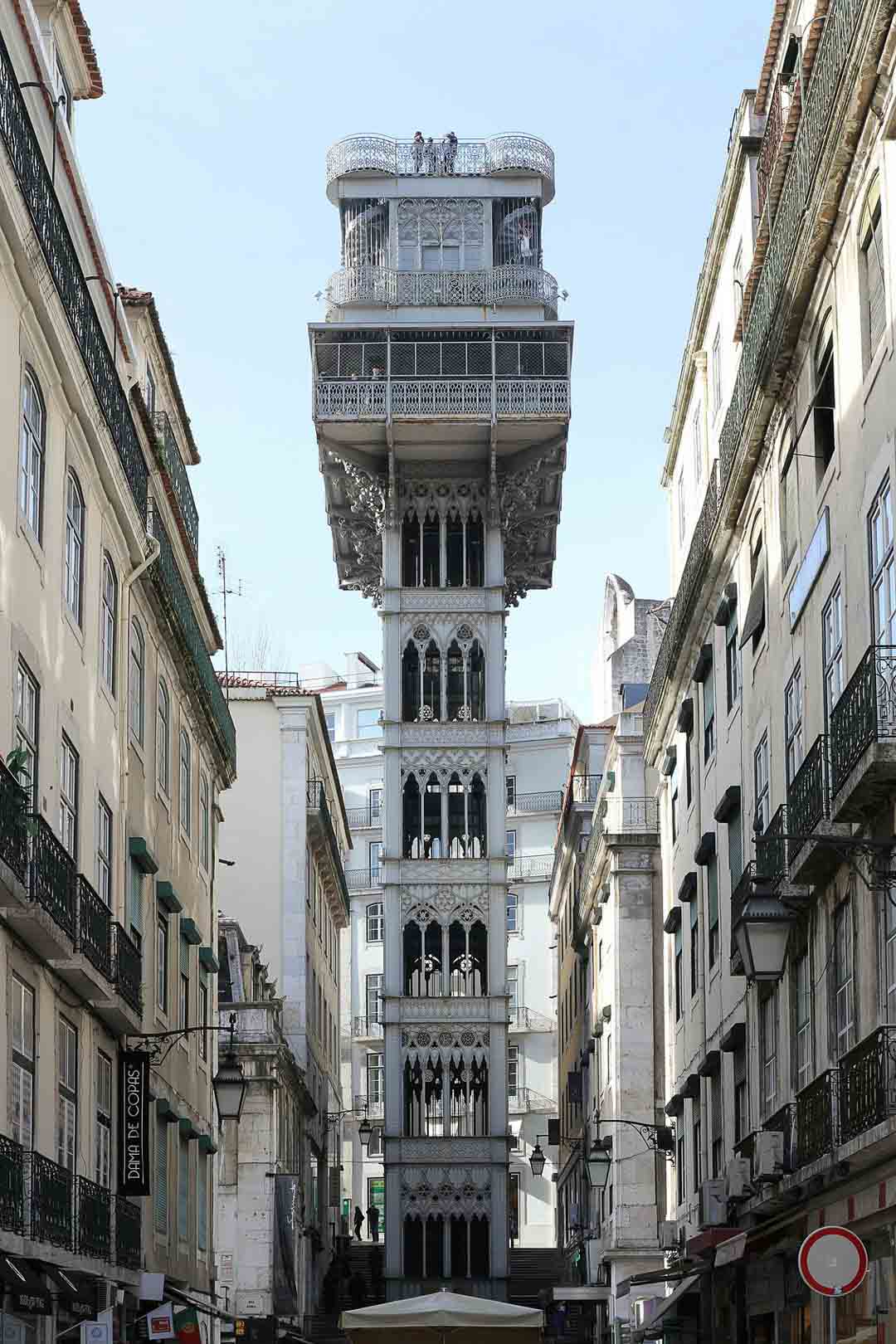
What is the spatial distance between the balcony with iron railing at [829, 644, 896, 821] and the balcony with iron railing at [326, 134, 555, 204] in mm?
45805

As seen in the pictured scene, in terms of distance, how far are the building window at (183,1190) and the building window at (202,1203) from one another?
1339mm

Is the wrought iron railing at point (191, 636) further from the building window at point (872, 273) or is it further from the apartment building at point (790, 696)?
the building window at point (872, 273)

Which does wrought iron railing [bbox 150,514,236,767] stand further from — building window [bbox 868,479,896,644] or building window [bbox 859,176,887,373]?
building window [bbox 868,479,896,644]

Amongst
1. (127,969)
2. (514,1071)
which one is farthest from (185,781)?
(514,1071)

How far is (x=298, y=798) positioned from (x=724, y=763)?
26.9 meters

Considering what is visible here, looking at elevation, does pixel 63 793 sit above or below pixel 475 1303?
above

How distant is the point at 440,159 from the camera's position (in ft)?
202

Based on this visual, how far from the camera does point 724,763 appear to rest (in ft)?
95.0

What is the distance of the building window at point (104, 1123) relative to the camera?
24.7 metres

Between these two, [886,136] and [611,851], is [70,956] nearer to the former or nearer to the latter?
[886,136]

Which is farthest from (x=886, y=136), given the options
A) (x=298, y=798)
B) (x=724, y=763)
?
(x=298, y=798)

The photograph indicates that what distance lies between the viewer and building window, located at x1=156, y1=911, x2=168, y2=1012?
98.6 ft

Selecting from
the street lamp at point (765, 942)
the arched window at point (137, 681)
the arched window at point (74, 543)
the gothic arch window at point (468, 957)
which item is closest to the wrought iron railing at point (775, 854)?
the street lamp at point (765, 942)

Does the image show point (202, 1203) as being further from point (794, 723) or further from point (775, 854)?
point (794, 723)
